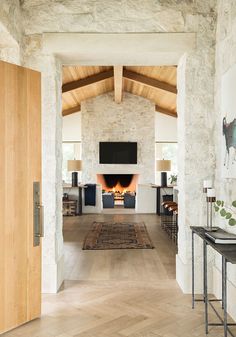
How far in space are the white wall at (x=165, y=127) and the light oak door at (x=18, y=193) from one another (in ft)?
40.7

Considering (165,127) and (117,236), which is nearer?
(117,236)

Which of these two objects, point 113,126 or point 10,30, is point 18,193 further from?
point 113,126

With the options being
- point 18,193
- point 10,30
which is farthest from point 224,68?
point 18,193

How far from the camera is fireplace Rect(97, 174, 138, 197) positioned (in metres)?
14.6

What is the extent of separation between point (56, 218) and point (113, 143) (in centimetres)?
1014

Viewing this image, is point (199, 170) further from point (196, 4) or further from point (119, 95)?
point (119, 95)

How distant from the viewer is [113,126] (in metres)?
14.2

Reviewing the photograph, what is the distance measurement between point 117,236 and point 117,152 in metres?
6.76

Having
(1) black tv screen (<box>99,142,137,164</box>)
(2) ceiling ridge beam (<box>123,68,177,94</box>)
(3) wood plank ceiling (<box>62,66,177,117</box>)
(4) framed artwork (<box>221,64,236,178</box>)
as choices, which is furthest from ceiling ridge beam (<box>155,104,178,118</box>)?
(4) framed artwork (<box>221,64,236,178</box>)

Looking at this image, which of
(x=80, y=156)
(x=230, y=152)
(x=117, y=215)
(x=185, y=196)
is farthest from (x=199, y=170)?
(x=80, y=156)

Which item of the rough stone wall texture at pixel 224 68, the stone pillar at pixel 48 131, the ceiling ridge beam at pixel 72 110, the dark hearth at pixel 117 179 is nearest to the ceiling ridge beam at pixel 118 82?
the ceiling ridge beam at pixel 72 110

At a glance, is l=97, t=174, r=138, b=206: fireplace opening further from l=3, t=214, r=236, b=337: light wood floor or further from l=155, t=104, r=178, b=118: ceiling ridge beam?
l=3, t=214, r=236, b=337: light wood floor

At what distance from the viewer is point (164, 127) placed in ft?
50.9

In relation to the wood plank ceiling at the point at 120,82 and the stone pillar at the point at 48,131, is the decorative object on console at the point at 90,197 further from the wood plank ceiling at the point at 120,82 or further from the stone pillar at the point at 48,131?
the stone pillar at the point at 48,131
